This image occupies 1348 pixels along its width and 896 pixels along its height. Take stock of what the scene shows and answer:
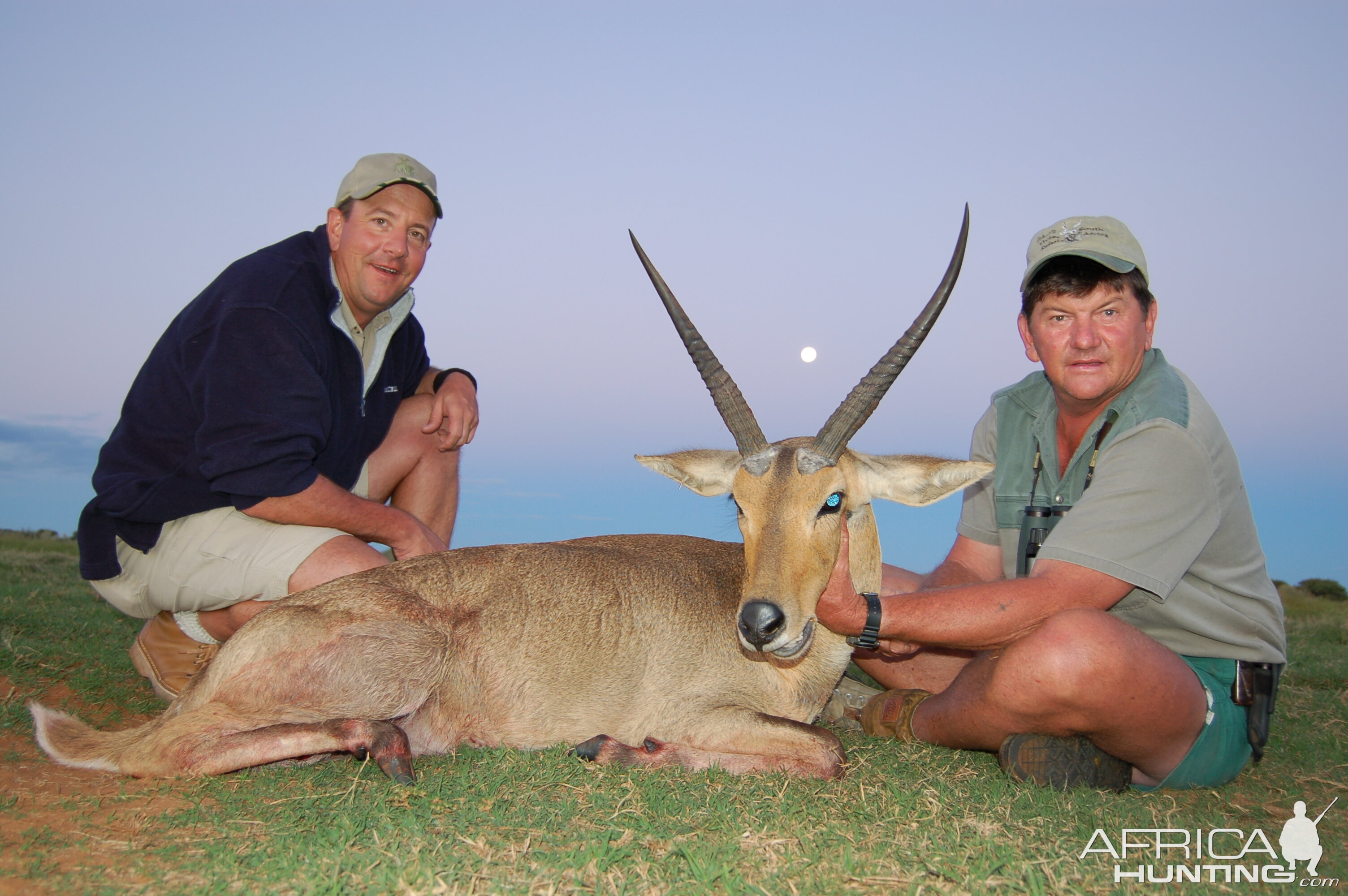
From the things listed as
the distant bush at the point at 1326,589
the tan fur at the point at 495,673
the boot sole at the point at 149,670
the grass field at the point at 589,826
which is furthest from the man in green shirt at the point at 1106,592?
the distant bush at the point at 1326,589

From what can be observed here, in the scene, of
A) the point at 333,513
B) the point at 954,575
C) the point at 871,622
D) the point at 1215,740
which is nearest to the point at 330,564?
the point at 333,513

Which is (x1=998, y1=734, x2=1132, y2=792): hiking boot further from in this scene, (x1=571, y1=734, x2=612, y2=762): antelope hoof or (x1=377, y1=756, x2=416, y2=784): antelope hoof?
(x1=377, y1=756, x2=416, y2=784): antelope hoof

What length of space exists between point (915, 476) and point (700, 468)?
1381mm

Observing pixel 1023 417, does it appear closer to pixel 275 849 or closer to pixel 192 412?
pixel 275 849

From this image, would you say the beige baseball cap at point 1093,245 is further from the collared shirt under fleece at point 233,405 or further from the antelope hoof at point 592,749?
the collared shirt under fleece at point 233,405

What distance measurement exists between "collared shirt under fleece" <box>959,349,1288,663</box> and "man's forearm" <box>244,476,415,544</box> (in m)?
4.17

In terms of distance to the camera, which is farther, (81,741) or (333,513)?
(333,513)

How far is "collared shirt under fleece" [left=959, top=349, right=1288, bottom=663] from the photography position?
4.77m

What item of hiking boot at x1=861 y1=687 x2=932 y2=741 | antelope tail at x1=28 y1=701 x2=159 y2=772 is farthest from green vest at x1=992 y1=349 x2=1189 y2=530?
antelope tail at x1=28 y1=701 x2=159 y2=772

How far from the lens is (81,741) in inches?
191

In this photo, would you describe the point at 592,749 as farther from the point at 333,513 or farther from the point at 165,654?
the point at 165,654

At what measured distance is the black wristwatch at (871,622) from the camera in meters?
4.91

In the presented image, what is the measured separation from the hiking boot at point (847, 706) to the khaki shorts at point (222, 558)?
352cm

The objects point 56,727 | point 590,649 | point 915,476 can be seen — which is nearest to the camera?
point 56,727
